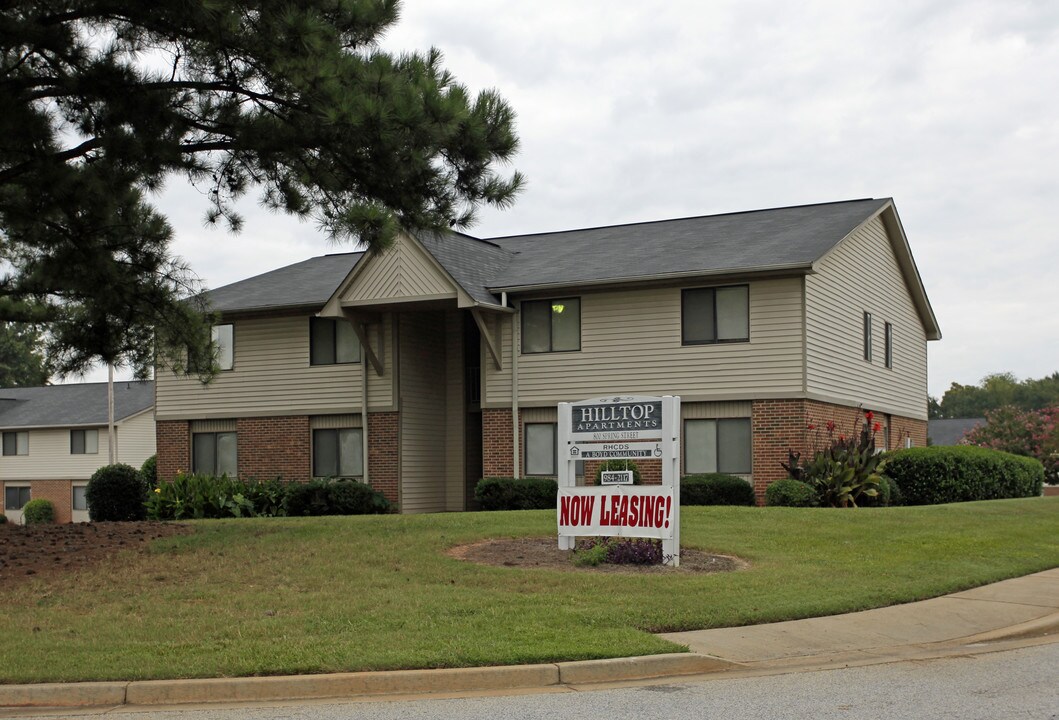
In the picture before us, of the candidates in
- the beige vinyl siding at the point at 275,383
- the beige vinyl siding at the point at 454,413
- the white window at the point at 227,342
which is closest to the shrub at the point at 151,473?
the beige vinyl siding at the point at 275,383

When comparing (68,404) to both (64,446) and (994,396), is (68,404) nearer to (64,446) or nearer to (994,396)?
(64,446)

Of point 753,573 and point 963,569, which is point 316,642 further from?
point 963,569

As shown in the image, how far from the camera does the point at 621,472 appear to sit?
15.0m

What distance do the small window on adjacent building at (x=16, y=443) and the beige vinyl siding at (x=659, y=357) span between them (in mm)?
38655

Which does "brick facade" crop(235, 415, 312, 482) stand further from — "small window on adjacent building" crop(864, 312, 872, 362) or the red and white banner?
the red and white banner

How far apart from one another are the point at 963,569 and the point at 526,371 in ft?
48.3

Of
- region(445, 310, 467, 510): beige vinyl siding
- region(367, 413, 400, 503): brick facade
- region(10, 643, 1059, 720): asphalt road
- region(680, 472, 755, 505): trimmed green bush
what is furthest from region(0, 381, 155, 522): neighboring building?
region(10, 643, 1059, 720): asphalt road

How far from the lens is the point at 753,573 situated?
541 inches

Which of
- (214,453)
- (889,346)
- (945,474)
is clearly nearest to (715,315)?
(945,474)

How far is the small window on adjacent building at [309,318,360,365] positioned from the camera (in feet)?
98.5

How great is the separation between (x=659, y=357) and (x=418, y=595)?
15.3 meters

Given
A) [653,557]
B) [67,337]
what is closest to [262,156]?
[67,337]

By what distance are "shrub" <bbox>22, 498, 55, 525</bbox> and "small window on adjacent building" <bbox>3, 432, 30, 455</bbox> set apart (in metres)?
3.20

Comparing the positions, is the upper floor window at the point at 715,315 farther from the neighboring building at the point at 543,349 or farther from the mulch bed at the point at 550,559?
the mulch bed at the point at 550,559
